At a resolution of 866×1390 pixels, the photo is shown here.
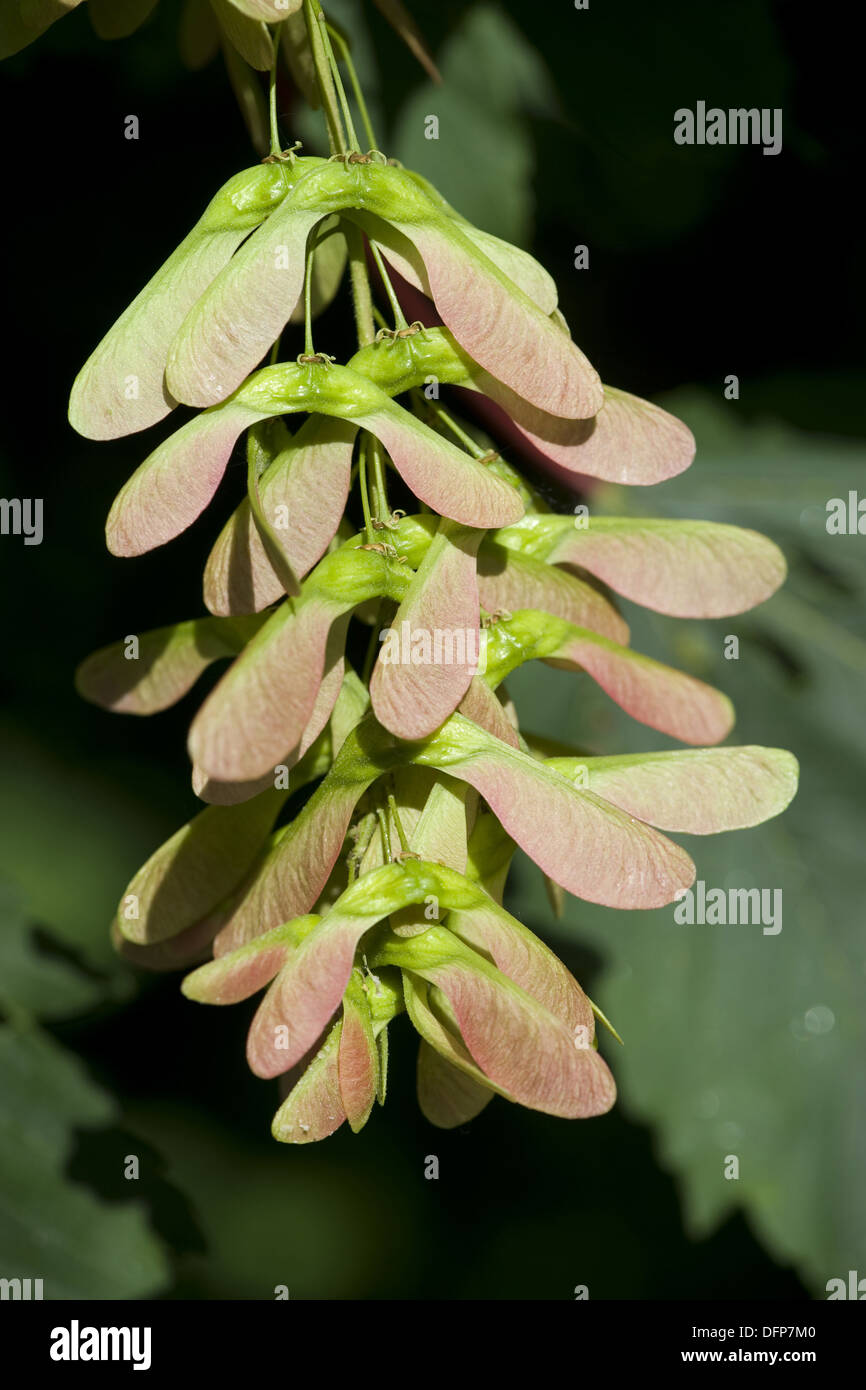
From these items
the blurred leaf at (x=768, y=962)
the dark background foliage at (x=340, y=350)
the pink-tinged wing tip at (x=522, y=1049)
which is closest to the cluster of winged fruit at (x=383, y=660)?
the pink-tinged wing tip at (x=522, y=1049)

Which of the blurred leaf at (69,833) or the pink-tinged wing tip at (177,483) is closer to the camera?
the pink-tinged wing tip at (177,483)

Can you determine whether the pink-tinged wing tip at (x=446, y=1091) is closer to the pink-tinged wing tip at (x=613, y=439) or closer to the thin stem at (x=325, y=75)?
the pink-tinged wing tip at (x=613, y=439)

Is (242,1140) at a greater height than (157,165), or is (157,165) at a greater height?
(157,165)

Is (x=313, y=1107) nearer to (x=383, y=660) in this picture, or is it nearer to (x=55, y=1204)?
(x=383, y=660)

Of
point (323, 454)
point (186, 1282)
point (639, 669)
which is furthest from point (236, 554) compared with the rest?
point (186, 1282)

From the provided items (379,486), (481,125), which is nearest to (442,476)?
(379,486)

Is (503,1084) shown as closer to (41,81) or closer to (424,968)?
(424,968)

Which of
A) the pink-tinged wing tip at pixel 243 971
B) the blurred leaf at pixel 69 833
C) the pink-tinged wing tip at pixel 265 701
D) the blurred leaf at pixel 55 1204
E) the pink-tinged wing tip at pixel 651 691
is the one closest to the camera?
the pink-tinged wing tip at pixel 265 701
